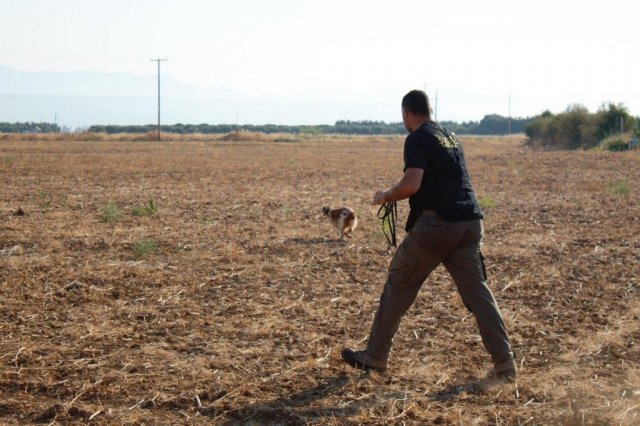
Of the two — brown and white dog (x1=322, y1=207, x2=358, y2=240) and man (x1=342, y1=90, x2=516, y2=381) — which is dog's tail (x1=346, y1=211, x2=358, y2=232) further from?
man (x1=342, y1=90, x2=516, y2=381)

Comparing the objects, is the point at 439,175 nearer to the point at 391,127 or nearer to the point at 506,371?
the point at 506,371

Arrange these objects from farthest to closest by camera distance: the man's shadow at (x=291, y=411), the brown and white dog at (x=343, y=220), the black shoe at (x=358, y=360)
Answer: the brown and white dog at (x=343, y=220) < the black shoe at (x=358, y=360) < the man's shadow at (x=291, y=411)

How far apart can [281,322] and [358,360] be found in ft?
5.10

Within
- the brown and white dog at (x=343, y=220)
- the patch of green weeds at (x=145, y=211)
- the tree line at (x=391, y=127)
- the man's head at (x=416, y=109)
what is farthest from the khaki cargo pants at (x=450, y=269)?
the tree line at (x=391, y=127)

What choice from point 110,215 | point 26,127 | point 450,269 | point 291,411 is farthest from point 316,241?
point 26,127

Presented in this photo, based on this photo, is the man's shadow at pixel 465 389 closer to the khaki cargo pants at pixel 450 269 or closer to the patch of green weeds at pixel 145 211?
the khaki cargo pants at pixel 450 269

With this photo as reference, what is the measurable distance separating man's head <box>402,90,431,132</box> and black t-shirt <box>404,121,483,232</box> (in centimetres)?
7

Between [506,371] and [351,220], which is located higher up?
[351,220]

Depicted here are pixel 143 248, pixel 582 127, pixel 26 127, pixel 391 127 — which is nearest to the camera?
pixel 143 248

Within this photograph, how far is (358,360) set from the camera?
6.04m

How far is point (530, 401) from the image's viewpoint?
18.1ft

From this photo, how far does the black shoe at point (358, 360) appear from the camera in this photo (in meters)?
6.03

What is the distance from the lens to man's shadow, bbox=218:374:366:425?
205 inches

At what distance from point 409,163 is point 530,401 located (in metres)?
1.82
